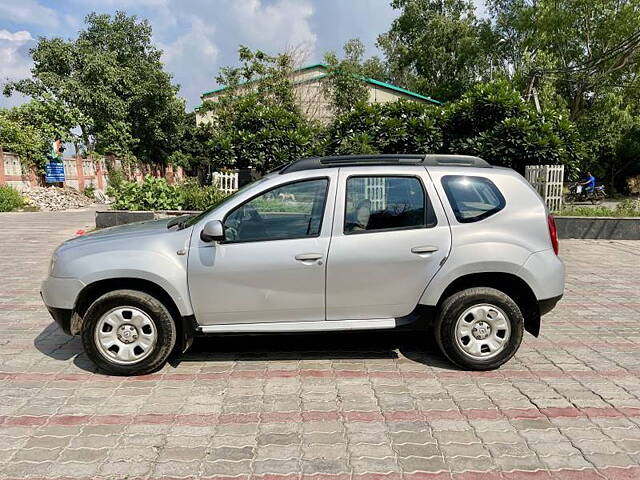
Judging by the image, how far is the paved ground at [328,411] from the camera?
112 inches

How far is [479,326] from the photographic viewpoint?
13.0 ft

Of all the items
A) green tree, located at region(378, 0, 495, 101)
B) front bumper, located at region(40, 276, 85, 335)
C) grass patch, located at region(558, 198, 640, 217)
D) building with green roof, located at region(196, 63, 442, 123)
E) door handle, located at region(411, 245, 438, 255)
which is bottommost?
front bumper, located at region(40, 276, 85, 335)

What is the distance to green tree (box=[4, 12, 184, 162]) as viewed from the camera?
26.8 metres

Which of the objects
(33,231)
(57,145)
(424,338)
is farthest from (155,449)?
(57,145)

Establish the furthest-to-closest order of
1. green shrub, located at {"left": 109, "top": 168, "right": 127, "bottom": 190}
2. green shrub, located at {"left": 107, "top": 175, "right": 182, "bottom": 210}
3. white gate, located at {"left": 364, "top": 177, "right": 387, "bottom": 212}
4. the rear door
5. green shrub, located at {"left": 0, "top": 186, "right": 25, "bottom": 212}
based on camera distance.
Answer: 1. green shrub, located at {"left": 109, "top": 168, "right": 127, "bottom": 190}
2. green shrub, located at {"left": 0, "top": 186, "right": 25, "bottom": 212}
3. green shrub, located at {"left": 107, "top": 175, "right": 182, "bottom": 210}
4. white gate, located at {"left": 364, "top": 177, "right": 387, "bottom": 212}
5. the rear door

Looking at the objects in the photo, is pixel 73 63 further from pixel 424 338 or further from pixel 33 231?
pixel 424 338

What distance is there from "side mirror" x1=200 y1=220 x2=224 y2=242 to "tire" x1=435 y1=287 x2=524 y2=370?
74.8 inches

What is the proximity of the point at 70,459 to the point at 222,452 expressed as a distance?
2.98 ft

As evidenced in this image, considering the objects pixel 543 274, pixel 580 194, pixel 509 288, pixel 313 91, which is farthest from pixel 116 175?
pixel 543 274

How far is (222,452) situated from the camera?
117 inches

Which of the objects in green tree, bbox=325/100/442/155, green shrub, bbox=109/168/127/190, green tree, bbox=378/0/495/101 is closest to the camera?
green tree, bbox=325/100/442/155

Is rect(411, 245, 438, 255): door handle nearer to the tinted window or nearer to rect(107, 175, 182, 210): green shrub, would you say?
the tinted window

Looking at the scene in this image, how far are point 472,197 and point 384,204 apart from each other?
0.75 meters

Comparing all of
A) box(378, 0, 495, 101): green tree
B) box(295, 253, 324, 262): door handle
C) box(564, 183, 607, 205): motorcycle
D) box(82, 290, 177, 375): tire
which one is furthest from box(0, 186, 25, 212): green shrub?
box(378, 0, 495, 101): green tree
